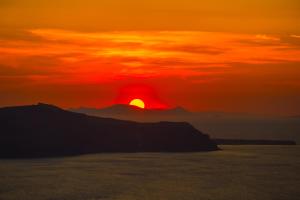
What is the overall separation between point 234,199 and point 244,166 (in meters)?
41.5

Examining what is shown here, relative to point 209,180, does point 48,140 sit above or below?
above

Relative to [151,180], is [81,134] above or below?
above

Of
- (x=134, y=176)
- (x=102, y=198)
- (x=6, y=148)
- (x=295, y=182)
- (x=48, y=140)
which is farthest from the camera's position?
(x=48, y=140)

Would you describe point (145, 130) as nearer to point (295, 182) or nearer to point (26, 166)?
point (26, 166)

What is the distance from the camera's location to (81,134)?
15162 cm

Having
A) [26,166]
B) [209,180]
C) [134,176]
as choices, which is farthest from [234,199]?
[26,166]

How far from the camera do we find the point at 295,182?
8294 centimetres

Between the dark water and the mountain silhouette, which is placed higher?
the mountain silhouette

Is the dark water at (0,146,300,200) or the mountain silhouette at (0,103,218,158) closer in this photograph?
the dark water at (0,146,300,200)

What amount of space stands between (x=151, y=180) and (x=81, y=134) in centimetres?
6955

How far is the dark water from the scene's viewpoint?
6994 centimetres

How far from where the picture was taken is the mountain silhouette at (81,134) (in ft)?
465

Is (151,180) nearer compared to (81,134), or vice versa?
(151,180)

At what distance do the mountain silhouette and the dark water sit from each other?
3089cm
